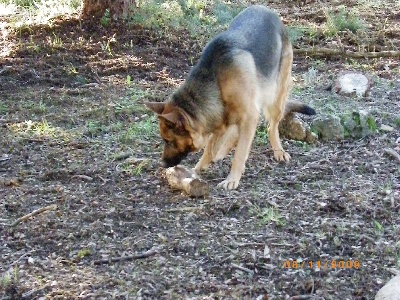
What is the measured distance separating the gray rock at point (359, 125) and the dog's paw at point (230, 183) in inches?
69.2

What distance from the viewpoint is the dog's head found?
17.8ft

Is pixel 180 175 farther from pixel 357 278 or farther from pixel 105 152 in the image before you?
pixel 357 278

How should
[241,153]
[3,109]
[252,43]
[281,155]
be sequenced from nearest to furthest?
[241,153], [252,43], [281,155], [3,109]

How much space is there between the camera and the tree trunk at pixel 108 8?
10.5 meters

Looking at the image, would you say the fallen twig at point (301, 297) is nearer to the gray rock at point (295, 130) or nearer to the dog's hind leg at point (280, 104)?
the dog's hind leg at point (280, 104)

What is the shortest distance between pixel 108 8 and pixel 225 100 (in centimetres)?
565

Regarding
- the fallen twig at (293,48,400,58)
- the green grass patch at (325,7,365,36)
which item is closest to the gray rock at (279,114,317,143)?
the fallen twig at (293,48,400,58)

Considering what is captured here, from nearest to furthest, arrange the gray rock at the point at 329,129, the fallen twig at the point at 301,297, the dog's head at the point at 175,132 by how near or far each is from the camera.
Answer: the fallen twig at the point at 301,297
the dog's head at the point at 175,132
the gray rock at the point at 329,129

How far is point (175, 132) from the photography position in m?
5.48

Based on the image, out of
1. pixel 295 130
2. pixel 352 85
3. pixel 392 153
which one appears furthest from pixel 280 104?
pixel 352 85

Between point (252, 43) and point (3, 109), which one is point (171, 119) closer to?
point (252, 43)

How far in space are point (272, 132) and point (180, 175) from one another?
156 centimetres
